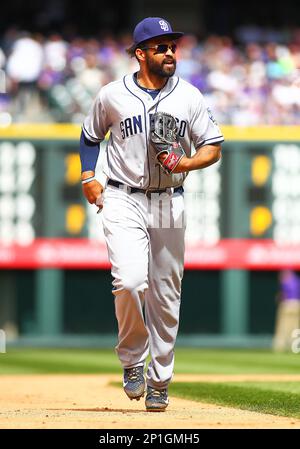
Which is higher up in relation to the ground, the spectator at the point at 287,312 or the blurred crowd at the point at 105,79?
the blurred crowd at the point at 105,79

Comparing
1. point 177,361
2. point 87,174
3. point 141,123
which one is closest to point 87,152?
point 87,174

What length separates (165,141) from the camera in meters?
6.73

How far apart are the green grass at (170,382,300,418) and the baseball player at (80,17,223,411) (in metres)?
0.83

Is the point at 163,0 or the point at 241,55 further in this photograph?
the point at 163,0

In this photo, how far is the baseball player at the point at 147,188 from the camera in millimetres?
6852

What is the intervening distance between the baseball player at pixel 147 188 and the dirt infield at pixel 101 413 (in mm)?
367

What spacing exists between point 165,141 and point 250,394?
2.96 m

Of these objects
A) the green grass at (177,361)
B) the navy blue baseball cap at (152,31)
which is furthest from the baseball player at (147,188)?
the green grass at (177,361)

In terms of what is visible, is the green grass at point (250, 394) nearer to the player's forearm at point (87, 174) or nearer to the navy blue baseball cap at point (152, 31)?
the player's forearm at point (87, 174)

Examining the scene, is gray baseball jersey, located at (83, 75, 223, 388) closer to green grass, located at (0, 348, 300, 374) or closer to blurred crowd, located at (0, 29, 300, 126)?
green grass, located at (0, 348, 300, 374)
